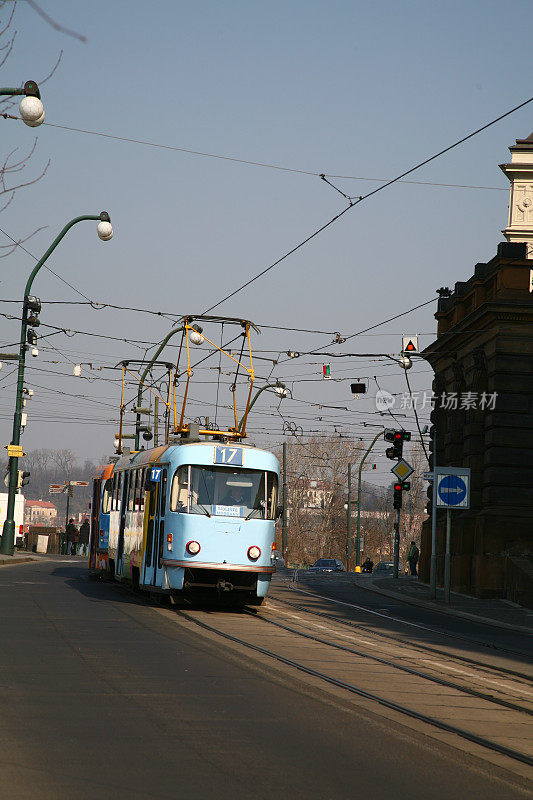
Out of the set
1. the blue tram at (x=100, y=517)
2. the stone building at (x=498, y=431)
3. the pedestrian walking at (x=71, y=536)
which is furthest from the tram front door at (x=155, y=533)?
the pedestrian walking at (x=71, y=536)

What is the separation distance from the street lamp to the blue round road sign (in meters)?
15.5

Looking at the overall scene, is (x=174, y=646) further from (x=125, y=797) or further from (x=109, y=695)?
(x=125, y=797)

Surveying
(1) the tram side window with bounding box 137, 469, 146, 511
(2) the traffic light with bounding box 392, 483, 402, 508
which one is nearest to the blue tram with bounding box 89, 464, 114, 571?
(1) the tram side window with bounding box 137, 469, 146, 511

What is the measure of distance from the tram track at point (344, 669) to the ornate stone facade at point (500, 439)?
12.0 meters

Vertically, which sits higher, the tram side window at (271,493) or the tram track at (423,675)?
the tram side window at (271,493)

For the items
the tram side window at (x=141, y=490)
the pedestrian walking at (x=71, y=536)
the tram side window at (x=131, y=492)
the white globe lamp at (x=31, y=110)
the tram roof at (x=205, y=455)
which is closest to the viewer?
the white globe lamp at (x=31, y=110)

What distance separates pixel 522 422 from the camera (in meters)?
31.7

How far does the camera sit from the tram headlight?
66.3ft

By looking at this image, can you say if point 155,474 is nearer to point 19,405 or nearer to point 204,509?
point 204,509

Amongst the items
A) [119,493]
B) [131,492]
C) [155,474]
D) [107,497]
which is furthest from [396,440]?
[155,474]

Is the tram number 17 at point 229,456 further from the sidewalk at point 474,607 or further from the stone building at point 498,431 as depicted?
the stone building at point 498,431

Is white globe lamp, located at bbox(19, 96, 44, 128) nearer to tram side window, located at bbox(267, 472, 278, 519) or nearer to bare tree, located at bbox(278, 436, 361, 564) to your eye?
tram side window, located at bbox(267, 472, 278, 519)

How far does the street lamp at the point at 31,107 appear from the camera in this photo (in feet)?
47.5

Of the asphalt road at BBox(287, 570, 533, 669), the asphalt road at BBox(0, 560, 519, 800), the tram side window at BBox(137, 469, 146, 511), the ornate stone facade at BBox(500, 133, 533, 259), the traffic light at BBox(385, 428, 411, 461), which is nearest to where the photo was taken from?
the asphalt road at BBox(0, 560, 519, 800)
